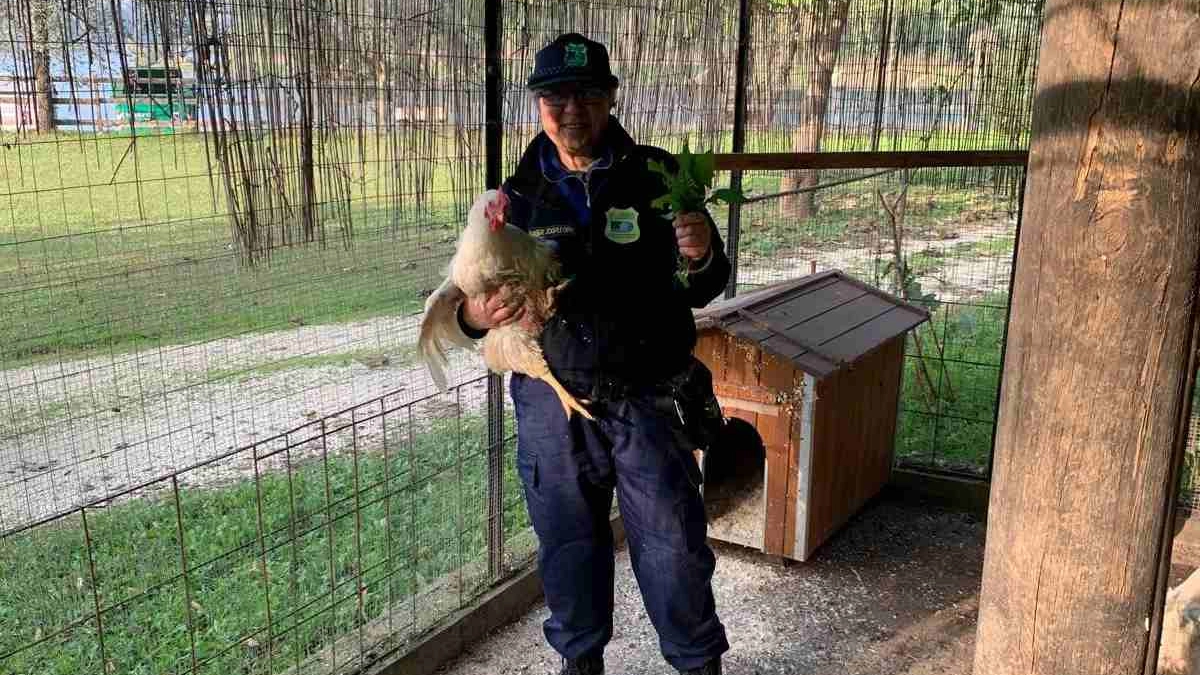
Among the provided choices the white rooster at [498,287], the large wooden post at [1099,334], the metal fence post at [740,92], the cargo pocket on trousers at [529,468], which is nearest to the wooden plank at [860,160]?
the metal fence post at [740,92]

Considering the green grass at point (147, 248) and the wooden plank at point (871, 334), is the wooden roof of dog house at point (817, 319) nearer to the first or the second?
the wooden plank at point (871, 334)

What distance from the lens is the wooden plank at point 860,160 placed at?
3598 mm

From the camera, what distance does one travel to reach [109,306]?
8.59 ft

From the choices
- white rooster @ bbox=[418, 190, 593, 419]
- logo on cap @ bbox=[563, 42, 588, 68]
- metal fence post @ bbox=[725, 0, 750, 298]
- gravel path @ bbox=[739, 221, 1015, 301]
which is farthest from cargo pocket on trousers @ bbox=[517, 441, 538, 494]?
gravel path @ bbox=[739, 221, 1015, 301]

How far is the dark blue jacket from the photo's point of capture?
101 inches

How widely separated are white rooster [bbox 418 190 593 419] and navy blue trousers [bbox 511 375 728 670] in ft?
0.32

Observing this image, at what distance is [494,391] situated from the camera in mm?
3352

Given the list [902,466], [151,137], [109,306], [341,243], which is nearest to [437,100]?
[341,243]

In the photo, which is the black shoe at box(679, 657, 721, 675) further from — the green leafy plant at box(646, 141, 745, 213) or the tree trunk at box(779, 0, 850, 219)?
the tree trunk at box(779, 0, 850, 219)

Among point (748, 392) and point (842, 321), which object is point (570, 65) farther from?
point (842, 321)

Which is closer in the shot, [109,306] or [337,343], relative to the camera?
[109,306]

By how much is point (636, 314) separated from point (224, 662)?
1789 millimetres

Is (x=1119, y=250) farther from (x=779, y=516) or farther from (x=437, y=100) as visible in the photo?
(x=779, y=516)

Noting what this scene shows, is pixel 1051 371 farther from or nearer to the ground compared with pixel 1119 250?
nearer to the ground
